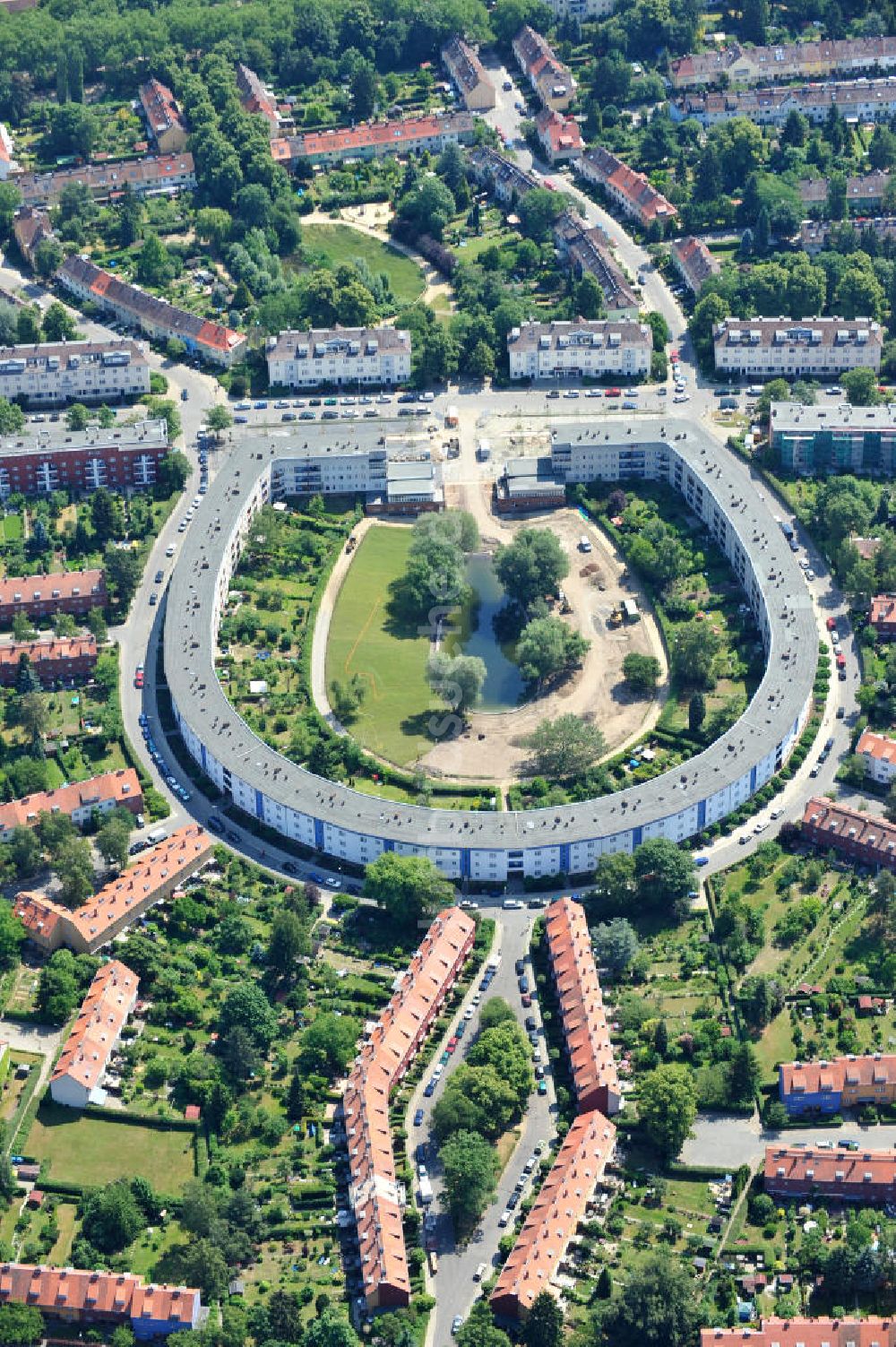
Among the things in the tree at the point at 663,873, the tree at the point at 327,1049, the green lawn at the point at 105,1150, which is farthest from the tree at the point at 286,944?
the tree at the point at 663,873

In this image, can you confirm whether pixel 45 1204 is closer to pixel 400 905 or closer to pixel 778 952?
pixel 400 905

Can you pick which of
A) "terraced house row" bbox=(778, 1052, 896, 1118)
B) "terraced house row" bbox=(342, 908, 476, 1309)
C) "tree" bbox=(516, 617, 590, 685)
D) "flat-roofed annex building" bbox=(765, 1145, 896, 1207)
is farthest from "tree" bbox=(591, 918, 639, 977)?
"tree" bbox=(516, 617, 590, 685)

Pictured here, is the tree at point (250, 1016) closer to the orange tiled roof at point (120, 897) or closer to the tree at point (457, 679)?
the orange tiled roof at point (120, 897)

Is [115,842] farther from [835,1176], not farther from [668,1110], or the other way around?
[835,1176]

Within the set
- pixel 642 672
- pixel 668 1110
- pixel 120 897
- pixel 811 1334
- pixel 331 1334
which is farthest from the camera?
pixel 642 672

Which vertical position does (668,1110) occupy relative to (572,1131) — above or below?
A: above

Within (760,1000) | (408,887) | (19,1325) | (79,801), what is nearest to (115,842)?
(79,801)

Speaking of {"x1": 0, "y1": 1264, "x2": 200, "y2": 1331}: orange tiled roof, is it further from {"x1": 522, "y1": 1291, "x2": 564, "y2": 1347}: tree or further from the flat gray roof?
the flat gray roof
